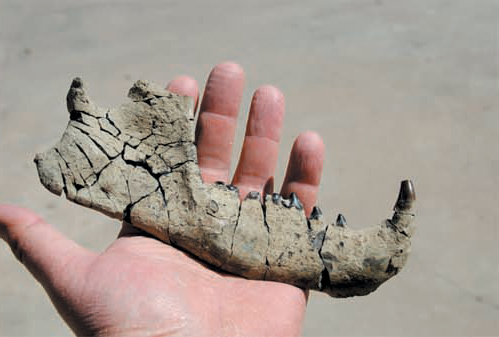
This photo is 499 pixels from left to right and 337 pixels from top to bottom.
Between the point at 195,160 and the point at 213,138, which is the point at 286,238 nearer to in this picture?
the point at 195,160

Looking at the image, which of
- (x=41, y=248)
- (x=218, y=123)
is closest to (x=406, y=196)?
(x=218, y=123)

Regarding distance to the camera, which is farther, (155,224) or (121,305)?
(155,224)

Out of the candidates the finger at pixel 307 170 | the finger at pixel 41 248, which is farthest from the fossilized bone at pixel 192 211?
the finger at pixel 307 170

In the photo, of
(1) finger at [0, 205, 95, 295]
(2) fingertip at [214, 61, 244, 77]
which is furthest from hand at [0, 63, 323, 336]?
(2) fingertip at [214, 61, 244, 77]

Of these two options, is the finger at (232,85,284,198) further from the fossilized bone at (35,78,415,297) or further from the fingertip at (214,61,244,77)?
the fossilized bone at (35,78,415,297)

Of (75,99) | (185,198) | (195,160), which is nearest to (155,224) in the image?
(185,198)
